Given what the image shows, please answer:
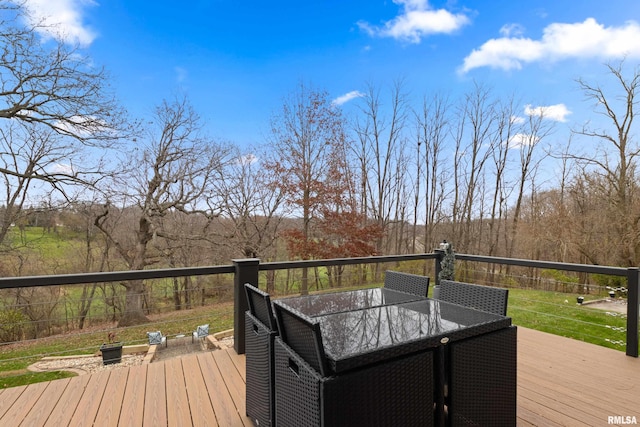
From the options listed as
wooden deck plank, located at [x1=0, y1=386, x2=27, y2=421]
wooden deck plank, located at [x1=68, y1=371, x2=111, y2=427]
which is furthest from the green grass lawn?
wooden deck plank, located at [x1=0, y1=386, x2=27, y2=421]

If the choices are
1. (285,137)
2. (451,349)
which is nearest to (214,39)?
(285,137)

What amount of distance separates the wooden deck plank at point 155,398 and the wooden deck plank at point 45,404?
0.58 metres

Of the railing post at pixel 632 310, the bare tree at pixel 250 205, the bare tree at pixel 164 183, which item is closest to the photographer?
the railing post at pixel 632 310

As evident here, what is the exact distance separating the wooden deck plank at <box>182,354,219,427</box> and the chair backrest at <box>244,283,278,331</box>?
2.48 feet

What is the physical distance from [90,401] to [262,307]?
1586 millimetres

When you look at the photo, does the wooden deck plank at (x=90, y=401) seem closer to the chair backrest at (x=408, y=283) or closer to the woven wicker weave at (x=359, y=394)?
the woven wicker weave at (x=359, y=394)

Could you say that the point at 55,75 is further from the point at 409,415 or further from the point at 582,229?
the point at 582,229

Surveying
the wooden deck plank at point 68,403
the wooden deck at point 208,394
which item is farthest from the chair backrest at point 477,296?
the wooden deck plank at point 68,403

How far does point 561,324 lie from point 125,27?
34.4 ft

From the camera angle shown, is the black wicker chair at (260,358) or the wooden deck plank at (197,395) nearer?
the black wicker chair at (260,358)

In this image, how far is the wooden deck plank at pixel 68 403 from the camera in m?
2.03

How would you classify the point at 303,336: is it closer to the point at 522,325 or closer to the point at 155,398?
the point at 155,398

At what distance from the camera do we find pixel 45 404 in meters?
2.24

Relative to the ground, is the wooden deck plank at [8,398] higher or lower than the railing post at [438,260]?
lower
